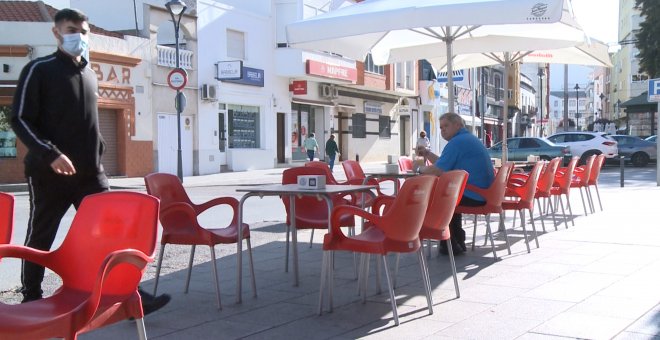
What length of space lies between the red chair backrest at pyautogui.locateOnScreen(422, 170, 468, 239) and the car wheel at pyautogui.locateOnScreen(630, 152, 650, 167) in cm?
2850

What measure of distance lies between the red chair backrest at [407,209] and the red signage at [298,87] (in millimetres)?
26793

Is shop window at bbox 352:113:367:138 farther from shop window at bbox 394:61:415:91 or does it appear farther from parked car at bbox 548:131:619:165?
parked car at bbox 548:131:619:165

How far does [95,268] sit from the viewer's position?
3504mm

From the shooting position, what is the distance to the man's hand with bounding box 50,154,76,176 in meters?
4.24

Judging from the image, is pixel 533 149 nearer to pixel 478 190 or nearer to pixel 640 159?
pixel 640 159

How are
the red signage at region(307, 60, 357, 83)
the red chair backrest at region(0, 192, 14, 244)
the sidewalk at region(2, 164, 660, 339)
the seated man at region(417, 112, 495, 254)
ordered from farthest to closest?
1. the red signage at region(307, 60, 357, 83)
2. the seated man at region(417, 112, 495, 254)
3. the sidewalk at region(2, 164, 660, 339)
4. the red chair backrest at region(0, 192, 14, 244)

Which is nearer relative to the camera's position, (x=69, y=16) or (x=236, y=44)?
(x=69, y=16)

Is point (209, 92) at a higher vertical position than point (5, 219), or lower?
higher

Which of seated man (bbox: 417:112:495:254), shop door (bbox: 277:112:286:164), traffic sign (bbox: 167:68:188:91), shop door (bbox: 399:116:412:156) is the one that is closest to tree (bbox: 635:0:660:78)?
shop door (bbox: 399:116:412:156)

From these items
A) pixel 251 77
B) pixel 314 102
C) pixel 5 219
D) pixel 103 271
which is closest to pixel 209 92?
pixel 251 77

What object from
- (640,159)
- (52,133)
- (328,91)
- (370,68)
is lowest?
(640,159)

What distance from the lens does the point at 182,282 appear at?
20.7 ft

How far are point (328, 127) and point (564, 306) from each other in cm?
2948

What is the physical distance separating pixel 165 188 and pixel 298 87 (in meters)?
25.9
